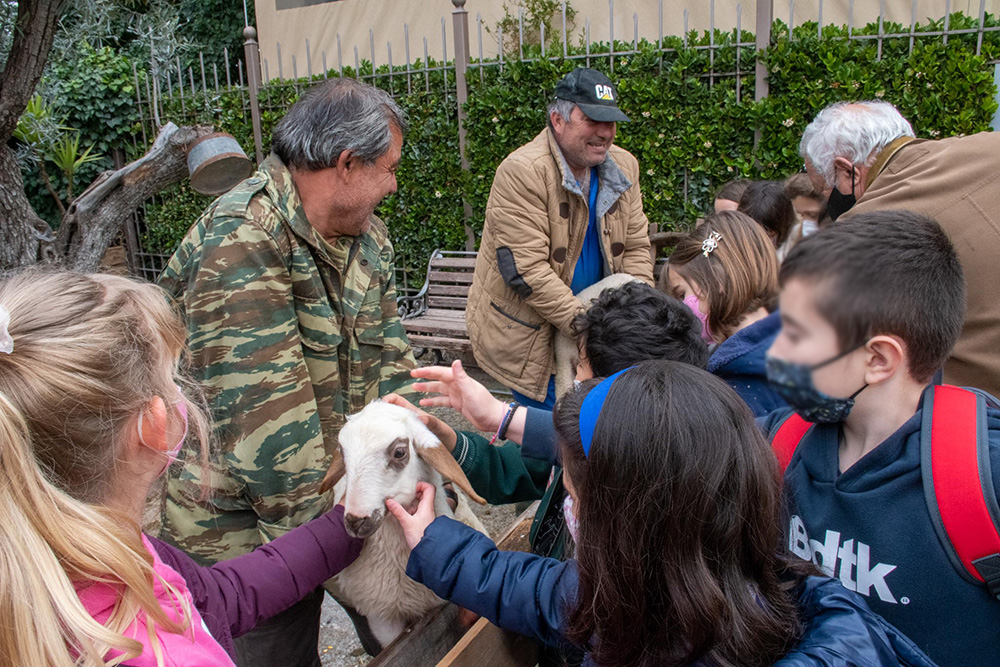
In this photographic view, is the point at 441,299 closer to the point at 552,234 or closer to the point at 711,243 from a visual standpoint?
the point at 552,234

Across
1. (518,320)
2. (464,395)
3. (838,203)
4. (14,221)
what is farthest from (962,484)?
(14,221)

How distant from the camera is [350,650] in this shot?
11.8 feet

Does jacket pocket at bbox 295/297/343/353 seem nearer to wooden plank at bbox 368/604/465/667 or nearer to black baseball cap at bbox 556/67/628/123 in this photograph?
wooden plank at bbox 368/604/465/667

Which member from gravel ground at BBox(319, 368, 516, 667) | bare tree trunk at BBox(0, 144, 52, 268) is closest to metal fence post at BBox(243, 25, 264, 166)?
bare tree trunk at BBox(0, 144, 52, 268)

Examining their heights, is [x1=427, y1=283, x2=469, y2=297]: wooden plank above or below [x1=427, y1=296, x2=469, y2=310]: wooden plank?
above

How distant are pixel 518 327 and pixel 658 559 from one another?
2.78 m

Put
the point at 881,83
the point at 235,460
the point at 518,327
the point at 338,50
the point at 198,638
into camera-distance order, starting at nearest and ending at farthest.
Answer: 1. the point at 198,638
2. the point at 235,460
3. the point at 518,327
4. the point at 881,83
5. the point at 338,50

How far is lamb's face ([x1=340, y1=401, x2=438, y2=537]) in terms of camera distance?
196cm

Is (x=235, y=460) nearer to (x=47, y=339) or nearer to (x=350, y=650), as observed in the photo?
(x=47, y=339)

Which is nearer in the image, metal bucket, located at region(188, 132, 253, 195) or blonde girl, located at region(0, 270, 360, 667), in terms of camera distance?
blonde girl, located at region(0, 270, 360, 667)

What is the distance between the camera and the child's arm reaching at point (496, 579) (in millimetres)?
1560

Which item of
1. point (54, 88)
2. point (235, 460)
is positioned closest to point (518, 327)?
point (235, 460)

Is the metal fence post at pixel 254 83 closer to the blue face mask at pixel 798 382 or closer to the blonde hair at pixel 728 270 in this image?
the blonde hair at pixel 728 270

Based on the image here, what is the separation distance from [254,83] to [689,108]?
5422 millimetres
